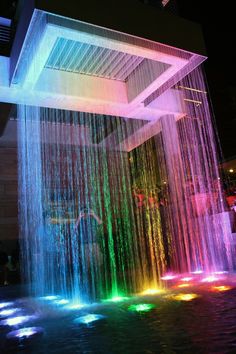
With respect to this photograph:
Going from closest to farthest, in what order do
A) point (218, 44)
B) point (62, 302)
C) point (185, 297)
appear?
point (185, 297)
point (62, 302)
point (218, 44)

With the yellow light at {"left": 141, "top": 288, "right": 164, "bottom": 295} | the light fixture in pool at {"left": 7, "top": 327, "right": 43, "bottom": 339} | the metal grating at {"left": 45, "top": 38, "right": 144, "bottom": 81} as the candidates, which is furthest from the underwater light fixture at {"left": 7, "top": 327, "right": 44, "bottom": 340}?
the metal grating at {"left": 45, "top": 38, "right": 144, "bottom": 81}

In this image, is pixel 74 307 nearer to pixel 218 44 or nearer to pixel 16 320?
pixel 16 320

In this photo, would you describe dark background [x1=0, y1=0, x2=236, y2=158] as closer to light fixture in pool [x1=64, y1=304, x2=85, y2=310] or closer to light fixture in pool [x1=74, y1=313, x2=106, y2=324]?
light fixture in pool [x1=64, y1=304, x2=85, y2=310]

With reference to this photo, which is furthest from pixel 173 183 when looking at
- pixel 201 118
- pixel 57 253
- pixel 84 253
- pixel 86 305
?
pixel 86 305

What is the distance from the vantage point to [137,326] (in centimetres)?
310

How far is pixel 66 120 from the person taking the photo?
31.8ft

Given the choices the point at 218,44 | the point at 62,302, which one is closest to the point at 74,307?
the point at 62,302

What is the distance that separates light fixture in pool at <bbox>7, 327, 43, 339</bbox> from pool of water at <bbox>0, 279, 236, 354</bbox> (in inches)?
0.5

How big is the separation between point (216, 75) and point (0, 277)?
862cm

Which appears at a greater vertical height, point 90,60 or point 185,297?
point 90,60

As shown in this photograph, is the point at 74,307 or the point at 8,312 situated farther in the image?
the point at 8,312

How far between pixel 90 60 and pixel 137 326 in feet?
17.5

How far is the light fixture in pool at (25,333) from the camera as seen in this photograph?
316cm

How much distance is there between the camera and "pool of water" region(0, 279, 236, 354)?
8.13 ft
